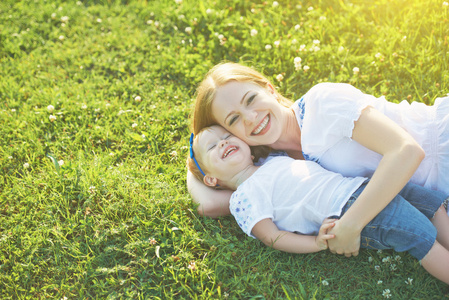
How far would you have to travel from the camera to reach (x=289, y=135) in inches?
128

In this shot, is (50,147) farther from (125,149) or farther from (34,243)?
(34,243)

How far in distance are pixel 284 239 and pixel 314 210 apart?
27 centimetres

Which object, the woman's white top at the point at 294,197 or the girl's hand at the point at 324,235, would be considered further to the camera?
the woman's white top at the point at 294,197

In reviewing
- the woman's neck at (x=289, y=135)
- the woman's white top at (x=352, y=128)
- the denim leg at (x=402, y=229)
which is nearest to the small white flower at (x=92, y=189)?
the woman's neck at (x=289, y=135)

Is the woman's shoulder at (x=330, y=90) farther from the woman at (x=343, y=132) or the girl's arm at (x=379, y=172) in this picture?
the girl's arm at (x=379, y=172)

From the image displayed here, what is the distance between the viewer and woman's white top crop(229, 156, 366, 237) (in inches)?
110

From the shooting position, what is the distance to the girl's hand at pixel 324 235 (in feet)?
8.75

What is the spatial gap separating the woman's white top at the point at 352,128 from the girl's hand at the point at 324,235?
436 mm

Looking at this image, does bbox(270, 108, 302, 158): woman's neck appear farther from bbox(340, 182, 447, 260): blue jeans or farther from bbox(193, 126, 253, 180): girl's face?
bbox(340, 182, 447, 260): blue jeans

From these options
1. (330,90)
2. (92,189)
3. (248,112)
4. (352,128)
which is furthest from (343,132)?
(92,189)

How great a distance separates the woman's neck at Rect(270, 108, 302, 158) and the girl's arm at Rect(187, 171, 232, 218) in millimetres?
536

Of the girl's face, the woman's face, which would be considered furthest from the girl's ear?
the woman's face

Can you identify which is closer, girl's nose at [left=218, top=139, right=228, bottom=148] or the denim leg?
the denim leg

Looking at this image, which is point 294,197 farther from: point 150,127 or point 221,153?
point 150,127
